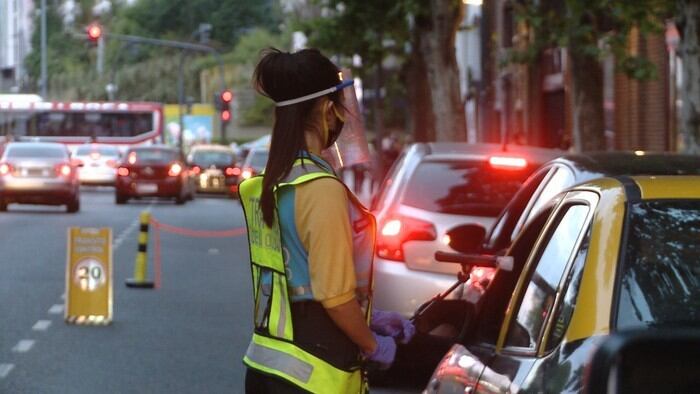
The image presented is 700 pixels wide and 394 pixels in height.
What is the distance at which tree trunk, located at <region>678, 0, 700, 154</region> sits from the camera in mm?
14898

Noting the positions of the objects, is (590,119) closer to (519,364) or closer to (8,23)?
(519,364)

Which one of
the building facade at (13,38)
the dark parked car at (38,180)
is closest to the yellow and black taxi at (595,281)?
the dark parked car at (38,180)

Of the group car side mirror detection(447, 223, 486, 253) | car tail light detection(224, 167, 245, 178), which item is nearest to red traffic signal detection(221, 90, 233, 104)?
car tail light detection(224, 167, 245, 178)

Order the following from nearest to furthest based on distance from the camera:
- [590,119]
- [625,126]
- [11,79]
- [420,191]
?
1. [420,191]
2. [590,119]
3. [625,126]
4. [11,79]

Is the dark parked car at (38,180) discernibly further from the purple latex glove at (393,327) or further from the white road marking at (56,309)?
the purple latex glove at (393,327)

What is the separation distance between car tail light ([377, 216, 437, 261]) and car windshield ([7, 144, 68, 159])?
26.3 m

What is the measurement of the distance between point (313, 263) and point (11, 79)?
140 metres

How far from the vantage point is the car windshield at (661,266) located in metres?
3.64

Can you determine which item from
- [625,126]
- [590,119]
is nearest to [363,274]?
[590,119]

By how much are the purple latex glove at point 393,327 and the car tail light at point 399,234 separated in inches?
232

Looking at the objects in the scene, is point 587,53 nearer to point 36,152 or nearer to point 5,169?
point 5,169

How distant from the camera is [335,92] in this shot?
4.36 metres

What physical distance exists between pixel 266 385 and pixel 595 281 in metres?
1.02

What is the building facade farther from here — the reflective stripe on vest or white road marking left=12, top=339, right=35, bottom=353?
the reflective stripe on vest
